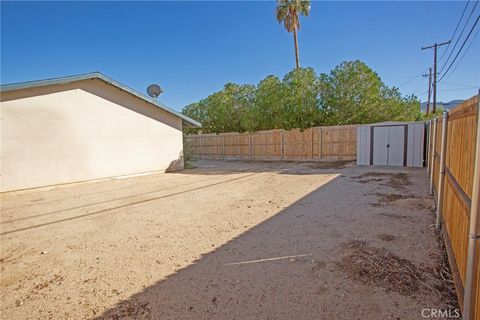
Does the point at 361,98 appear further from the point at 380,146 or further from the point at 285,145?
the point at 285,145

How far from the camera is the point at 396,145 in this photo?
11422mm

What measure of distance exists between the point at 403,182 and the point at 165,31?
13.7 m

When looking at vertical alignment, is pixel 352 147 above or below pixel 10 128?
below

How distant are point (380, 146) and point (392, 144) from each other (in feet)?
1.70

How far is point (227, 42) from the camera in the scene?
1606cm

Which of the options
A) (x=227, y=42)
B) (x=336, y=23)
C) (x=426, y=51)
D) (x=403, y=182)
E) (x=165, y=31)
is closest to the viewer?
(x=403, y=182)

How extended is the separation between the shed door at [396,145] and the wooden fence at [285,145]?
2678mm

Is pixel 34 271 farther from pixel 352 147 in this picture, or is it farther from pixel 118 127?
pixel 352 147

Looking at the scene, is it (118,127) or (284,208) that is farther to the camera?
(118,127)

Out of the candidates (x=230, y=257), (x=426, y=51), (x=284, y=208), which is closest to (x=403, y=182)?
(x=284, y=208)

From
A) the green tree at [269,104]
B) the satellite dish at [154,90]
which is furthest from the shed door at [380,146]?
the satellite dish at [154,90]

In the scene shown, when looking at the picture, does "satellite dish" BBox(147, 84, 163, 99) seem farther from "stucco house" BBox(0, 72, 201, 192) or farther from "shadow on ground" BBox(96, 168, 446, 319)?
"shadow on ground" BBox(96, 168, 446, 319)

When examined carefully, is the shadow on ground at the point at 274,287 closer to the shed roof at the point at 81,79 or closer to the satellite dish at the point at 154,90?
the shed roof at the point at 81,79

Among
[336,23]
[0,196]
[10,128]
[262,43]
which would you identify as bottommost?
[0,196]
